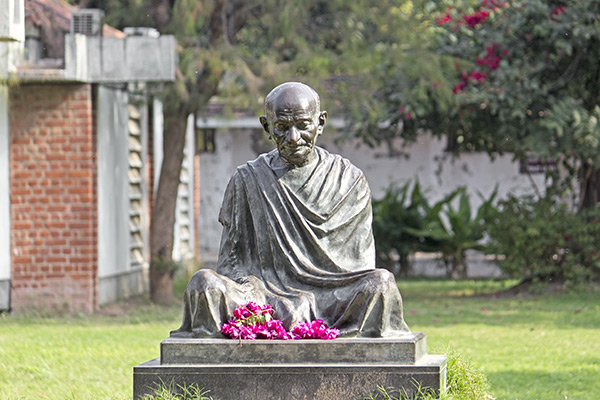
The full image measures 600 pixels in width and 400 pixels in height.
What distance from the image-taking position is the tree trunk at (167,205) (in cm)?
1295

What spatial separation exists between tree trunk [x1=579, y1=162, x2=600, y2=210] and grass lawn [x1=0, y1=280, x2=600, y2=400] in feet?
5.16

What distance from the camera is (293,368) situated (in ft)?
17.4

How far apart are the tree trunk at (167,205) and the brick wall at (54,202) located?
1.25 meters

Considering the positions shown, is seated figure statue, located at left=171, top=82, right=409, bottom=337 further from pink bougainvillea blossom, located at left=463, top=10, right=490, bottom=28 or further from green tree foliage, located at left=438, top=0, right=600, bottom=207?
pink bougainvillea blossom, located at left=463, top=10, right=490, bottom=28

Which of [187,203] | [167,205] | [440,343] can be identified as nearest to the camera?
[440,343]

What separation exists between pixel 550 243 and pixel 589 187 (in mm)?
1107

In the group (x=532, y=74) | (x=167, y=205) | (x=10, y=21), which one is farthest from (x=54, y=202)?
(x=532, y=74)

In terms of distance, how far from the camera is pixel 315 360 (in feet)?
17.6

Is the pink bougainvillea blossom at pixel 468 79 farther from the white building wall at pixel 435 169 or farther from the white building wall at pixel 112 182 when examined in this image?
the white building wall at pixel 435 169

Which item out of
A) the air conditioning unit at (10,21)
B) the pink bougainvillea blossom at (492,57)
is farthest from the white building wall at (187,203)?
the air conditioning unit at (10,21)

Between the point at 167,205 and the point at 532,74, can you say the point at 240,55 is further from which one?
the point at 532,74

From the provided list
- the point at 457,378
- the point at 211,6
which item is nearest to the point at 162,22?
the point at 211,6

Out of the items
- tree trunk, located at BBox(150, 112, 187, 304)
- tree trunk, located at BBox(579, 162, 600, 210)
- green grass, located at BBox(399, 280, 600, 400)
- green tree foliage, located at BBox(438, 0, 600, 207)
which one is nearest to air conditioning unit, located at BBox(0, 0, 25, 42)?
green grass, located at BBox(399, 280, 600, 400)

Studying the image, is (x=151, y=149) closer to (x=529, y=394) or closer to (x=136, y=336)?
(x=136, y=336)
